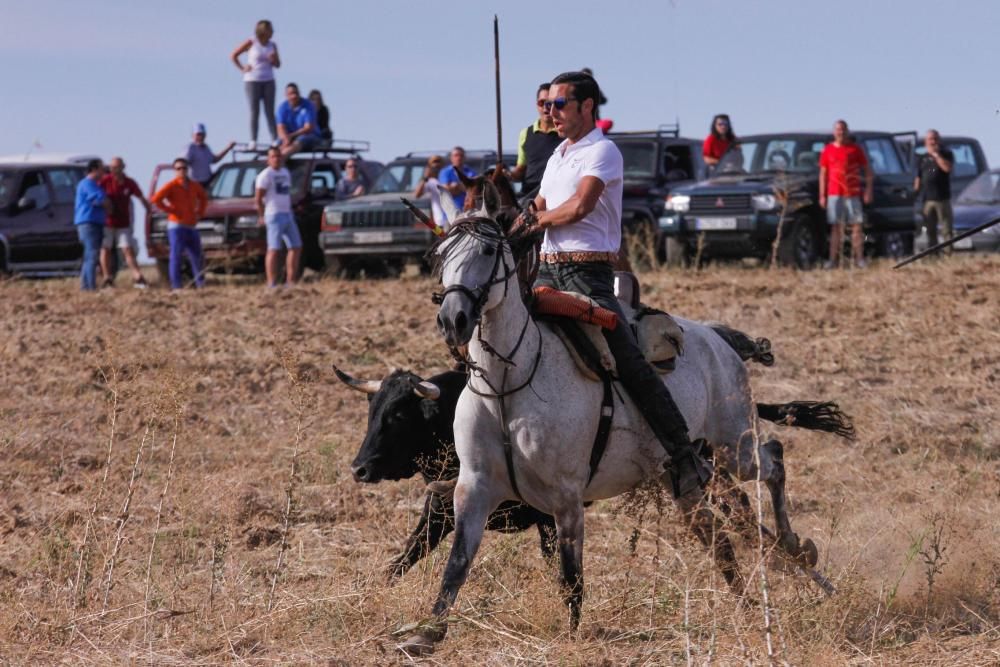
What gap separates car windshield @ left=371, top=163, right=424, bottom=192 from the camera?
22562 millimetres

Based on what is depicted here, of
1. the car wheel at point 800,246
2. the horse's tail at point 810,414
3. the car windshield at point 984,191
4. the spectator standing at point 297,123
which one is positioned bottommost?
the horse's tail at point 810,414

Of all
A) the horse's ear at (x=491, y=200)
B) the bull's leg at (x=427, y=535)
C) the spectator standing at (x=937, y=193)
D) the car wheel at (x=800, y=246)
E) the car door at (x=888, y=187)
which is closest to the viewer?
the horse's ear at (x=491, y=200)

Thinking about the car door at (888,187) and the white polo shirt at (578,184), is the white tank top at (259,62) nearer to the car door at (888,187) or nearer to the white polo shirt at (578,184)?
the car door at (888,187)

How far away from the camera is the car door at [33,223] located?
23688 mm

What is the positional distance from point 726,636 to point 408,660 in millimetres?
1419

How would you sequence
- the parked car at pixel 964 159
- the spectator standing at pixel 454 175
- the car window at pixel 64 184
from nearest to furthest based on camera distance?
the spectator standing at pixel 454 175 → the car window at pixel 64 184 → the parked car at pixel 964 159

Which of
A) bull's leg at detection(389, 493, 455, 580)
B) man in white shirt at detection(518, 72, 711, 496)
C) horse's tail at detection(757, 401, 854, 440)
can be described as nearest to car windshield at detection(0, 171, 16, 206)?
bull's leg at detection(389, 493, 455, 580)

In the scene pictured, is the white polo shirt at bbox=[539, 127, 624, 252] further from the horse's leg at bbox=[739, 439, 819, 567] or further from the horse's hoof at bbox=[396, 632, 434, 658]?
the horse's hoof at bbox=[396, 632, 434, 658]

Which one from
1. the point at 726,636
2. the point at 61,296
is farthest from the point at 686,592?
the point at 61,296

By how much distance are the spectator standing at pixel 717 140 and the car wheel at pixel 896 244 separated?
2.52 meters

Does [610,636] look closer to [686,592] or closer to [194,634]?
[686,592]

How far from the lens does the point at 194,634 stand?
7379 millimetres

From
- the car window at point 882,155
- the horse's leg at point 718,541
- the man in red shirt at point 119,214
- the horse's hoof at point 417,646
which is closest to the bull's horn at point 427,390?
the horse's leg at point 718,541

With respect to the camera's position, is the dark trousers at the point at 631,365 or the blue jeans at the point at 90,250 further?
the blue jeans at the point at 90,250
